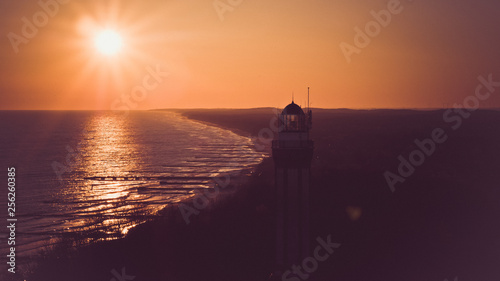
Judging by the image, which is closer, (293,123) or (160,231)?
(293,123)

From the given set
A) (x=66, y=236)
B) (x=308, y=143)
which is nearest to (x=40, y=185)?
(x=66, y=236)

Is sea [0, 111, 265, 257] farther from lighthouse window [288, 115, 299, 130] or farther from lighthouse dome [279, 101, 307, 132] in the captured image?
lighthouse window [288, 115, 299, 130]

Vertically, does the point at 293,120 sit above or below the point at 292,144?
above

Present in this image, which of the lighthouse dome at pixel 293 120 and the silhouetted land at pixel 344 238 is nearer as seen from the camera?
the lighthouse dome at pixel 293 120

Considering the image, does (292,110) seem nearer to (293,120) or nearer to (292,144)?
(293,120)

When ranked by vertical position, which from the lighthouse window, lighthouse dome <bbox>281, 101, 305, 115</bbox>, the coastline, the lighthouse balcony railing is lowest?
the coastline

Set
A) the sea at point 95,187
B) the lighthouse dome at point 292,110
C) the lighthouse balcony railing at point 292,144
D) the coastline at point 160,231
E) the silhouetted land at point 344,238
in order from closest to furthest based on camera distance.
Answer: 1. the lighthouse balcony railing at point 292,144
2. the lighthouse dome at point 292,110
3. the silhouetted land at point 344,238
4. the coastline at point 160,231
5. the sea at point 95,187

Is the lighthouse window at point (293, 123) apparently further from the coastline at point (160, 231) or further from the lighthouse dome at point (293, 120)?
the coastline at point (160, 231)

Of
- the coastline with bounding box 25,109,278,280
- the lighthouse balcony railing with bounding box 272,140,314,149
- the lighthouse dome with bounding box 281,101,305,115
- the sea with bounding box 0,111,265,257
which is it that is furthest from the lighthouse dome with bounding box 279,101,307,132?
the sea with bounding box 0,111,265,257

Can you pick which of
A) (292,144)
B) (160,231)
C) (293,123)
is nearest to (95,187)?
(160,231)

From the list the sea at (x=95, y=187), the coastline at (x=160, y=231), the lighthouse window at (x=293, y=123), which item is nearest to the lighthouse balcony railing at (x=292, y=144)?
the lighthouse window at (x=293, y=123)

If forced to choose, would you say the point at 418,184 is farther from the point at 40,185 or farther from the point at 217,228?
the point at 40,185
